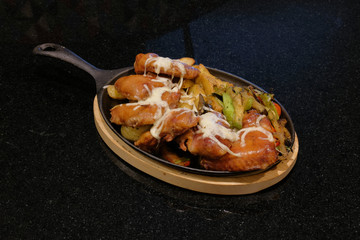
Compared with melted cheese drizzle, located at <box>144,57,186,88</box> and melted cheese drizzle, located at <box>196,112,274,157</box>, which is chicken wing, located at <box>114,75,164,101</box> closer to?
melted cheese drizzle, located at <box>144,57,186,88</box>

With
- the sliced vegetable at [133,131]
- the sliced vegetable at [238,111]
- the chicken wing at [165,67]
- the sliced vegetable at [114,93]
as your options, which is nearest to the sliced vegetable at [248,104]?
the sliced vegetable at [238,111]

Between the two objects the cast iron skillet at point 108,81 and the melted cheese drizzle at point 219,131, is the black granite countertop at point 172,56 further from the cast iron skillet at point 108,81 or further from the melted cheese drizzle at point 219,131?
the melted cheese drizzle at point 219,131

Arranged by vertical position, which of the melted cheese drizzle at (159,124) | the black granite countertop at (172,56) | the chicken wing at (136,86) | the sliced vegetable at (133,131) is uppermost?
the chicken wing at (136,86)

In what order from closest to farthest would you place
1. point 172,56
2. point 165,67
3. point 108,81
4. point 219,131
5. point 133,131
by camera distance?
point 219,131 → point 133,131 → point 165,67 → point 108,81 → point 172,56

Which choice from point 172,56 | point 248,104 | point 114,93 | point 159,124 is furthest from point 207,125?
point 172,56

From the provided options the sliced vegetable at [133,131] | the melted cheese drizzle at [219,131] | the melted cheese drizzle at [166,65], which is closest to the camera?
the melted cheese drizzle at [219,131]

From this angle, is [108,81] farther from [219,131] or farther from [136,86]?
[219,131]
